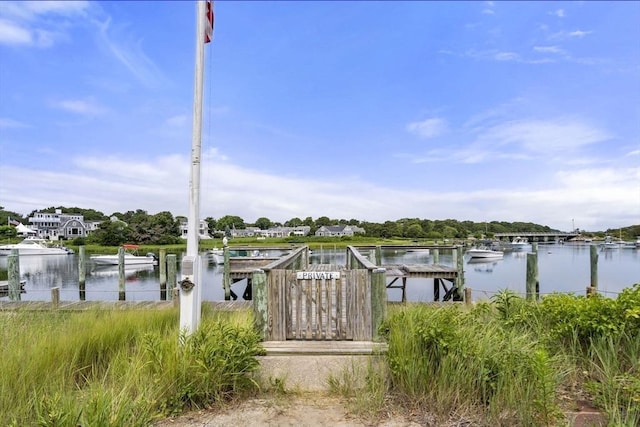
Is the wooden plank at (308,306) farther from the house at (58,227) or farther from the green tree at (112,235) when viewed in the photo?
the house at (58,227)

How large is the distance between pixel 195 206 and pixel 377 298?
8.79 feet

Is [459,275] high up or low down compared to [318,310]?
down

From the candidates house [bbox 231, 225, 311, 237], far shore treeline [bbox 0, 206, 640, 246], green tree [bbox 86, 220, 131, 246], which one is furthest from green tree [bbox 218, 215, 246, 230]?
green tree [bbox 86, 220, 131, 246]

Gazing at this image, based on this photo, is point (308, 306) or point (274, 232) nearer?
point (308, 306)

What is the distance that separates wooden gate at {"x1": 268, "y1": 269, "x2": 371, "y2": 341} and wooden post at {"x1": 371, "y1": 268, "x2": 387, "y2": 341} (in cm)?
5

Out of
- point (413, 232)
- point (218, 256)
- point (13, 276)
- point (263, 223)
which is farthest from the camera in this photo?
point (263, 223)

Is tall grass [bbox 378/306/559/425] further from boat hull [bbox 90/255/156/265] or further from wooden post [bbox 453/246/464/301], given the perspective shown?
boat hull [bbox 90/255/156/265]

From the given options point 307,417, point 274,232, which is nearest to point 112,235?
point 274,232

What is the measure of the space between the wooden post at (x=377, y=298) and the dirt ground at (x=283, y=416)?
1.28 m

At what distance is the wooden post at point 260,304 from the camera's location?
16.3ft

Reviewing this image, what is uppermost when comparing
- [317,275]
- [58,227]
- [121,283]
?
[58,227]

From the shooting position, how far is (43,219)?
98562 millimetres

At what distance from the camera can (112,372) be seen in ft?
12.5

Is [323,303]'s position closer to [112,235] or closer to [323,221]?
[112,235]
